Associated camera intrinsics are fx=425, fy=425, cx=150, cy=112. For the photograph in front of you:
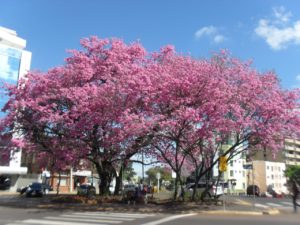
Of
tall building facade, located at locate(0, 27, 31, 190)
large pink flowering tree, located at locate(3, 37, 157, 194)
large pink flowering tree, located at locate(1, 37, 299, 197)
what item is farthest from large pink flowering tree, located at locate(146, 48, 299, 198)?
tall building facade, located at locate(0, 27, 31, 190)

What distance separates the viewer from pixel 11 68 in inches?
2474

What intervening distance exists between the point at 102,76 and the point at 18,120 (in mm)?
6101

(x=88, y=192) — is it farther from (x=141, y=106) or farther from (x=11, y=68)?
(x=11, y=68)

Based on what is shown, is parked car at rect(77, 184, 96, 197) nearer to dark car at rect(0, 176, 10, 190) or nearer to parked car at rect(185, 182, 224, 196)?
parked car at rect(185, 182, 224, 196)

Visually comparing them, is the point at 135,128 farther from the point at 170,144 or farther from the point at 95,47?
the point at 95,47

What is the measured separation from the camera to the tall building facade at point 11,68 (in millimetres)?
60812

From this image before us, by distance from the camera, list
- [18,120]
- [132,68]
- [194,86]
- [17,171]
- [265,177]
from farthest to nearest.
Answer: [265,177] → [17,171] → [18,120] → [132,68] → [194,86]

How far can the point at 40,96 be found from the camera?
26.5 metres

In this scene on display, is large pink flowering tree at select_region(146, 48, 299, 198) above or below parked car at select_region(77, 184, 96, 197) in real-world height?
above

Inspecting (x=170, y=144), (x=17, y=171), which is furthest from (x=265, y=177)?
(x=170, y=144)

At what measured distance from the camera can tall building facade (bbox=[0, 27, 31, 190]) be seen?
200 ft

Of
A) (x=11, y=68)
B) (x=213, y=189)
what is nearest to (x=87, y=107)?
(x=213, y=189)

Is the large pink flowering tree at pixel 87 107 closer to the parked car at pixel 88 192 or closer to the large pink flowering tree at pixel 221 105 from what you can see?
the large pink flowering tree at pixel 221 105

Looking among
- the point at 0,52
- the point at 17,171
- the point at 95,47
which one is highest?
the point at 0,52
